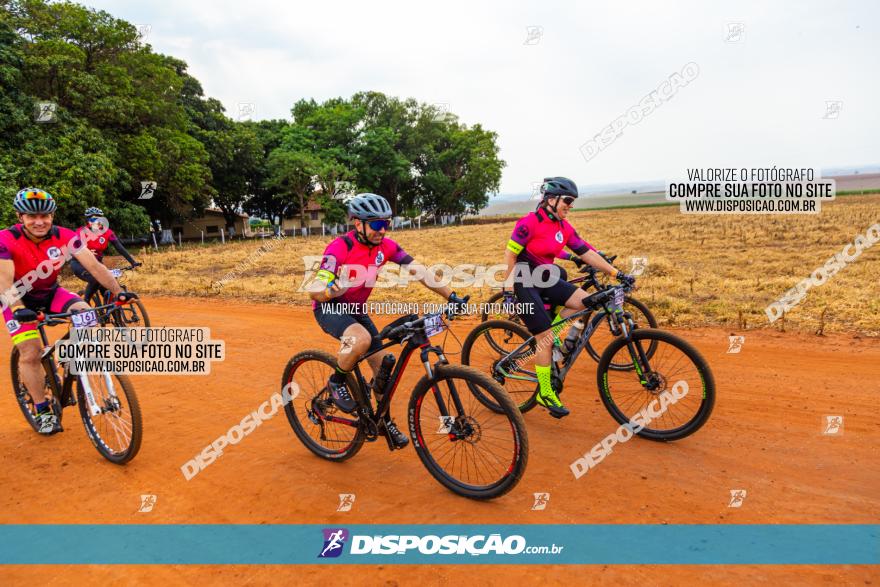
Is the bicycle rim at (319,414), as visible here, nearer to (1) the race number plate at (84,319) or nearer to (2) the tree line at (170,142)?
(1) the race number plate at (84,319)

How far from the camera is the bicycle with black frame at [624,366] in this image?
4855mm

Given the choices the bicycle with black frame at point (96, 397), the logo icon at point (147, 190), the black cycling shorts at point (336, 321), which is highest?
the logo icon at point (147, 190)

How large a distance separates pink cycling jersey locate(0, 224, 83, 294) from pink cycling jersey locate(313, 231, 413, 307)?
2988mm

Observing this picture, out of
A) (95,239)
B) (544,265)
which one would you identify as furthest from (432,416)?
(95,239)

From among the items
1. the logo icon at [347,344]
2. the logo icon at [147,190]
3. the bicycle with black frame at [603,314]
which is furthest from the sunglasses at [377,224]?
the logo icon at [147,190]

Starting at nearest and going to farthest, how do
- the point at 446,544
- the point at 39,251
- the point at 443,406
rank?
the point at 446,544
the point at 443,406
the point at 39,251

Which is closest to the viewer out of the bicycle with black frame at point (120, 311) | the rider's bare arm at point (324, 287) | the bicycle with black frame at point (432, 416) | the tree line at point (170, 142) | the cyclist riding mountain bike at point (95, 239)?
the bicycle with black frame at point (432, 416)

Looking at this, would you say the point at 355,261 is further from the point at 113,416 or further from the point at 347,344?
the point at 113,416

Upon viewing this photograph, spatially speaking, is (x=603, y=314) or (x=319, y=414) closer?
(x=319, y=414)

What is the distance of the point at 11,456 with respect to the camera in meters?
5.16

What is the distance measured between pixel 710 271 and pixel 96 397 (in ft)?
52.3

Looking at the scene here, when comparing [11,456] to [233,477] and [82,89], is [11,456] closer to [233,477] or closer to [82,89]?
[233,477]

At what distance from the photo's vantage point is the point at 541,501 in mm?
4039

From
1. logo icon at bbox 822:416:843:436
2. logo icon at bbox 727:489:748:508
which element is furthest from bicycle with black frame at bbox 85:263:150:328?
logo icon at bbox 822:416:843:436
